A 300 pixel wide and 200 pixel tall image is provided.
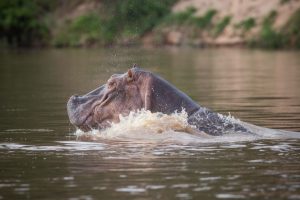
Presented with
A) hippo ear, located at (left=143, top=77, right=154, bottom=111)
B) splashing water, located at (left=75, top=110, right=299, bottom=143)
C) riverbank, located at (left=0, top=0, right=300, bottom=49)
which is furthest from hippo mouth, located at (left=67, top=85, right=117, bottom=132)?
riverbank, located at (left=0, top=0, right=300, bottom=49)

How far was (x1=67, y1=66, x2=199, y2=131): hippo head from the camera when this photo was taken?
11.2 meters

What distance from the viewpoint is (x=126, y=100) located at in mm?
11516

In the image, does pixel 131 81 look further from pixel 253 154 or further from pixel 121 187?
pixel 121 187

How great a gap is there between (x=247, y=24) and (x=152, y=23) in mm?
7355

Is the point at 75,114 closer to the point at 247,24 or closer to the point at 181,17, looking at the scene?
the point at 247,24

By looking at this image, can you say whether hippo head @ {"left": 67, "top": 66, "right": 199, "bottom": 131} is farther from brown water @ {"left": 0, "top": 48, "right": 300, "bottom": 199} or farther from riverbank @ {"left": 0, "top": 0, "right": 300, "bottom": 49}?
riverbank @ {"left": 0, "top": 0, "right": 300, "bottom": 49}

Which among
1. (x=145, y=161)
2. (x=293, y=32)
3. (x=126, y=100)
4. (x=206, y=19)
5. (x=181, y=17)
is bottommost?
(x=145, y=161)

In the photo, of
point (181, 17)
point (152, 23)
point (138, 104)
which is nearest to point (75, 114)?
point (138, 104)

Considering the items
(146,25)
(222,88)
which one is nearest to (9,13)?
(146,25)

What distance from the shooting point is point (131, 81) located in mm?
11484

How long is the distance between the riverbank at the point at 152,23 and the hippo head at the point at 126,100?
26.7 m

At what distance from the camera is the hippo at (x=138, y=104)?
11.2 metres

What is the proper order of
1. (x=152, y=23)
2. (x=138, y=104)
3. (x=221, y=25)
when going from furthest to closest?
(x=152, y=23) → (x=221, y=25) → (x=138, y=104)

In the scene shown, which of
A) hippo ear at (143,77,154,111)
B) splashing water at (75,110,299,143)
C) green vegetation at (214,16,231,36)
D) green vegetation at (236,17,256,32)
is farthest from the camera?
green vegetation at (214,16,231,36)
